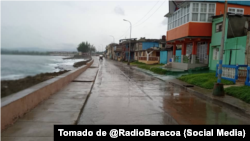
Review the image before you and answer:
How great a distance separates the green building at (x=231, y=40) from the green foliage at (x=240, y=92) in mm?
6335

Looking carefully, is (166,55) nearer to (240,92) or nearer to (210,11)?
(210,11)

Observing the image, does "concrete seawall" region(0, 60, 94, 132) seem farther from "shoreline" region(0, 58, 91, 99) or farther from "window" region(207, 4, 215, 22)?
"window" region(207, 4, 215, 22)

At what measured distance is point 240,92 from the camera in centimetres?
943

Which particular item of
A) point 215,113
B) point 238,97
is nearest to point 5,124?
point 215,113

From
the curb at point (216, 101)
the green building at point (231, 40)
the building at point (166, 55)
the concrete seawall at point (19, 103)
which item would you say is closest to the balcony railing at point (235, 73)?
the curb at point (216, 101)

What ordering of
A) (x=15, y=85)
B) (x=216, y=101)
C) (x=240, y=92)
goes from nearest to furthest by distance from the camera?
1. (x=216, y=101)
2. (x=240, y=92)
3. (x=15, y=85)

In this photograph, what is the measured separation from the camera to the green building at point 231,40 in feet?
51.3

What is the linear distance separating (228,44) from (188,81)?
6.14m

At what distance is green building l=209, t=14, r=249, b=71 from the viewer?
15.6m

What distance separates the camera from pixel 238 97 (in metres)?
9.18

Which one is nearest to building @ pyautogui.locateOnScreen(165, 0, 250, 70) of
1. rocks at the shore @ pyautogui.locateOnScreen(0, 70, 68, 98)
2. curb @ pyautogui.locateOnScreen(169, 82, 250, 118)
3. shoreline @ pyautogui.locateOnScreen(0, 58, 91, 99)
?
curb @ pyautogui.locateOnScreen(169, 82, 250, 118)

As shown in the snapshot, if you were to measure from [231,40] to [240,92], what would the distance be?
903 cm

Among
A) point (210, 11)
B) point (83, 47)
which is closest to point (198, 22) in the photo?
point (210, 11)

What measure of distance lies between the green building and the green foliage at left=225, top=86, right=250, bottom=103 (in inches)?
249
